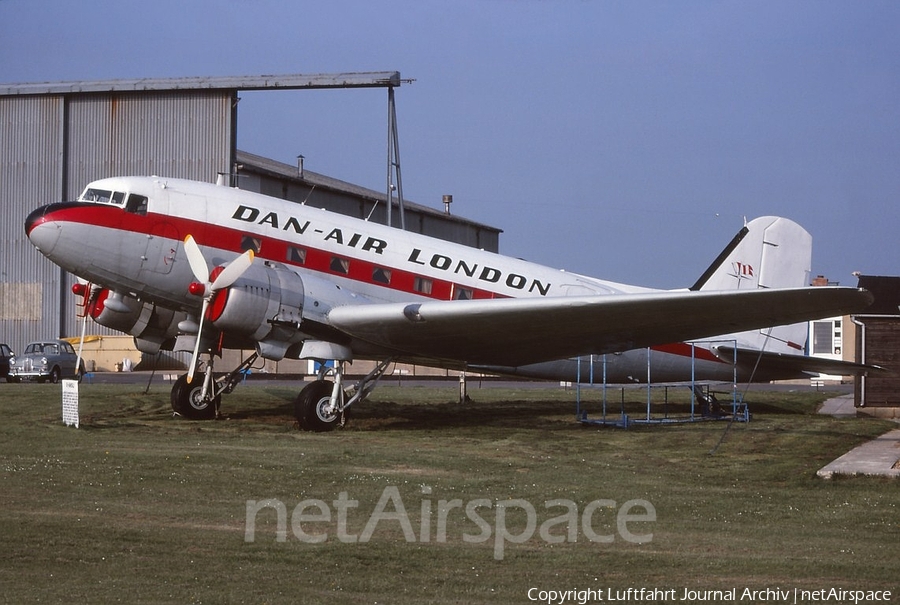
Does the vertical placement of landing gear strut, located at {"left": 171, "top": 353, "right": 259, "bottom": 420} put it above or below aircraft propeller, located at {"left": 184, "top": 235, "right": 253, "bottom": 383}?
below

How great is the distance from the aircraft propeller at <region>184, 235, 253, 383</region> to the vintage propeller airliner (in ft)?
0.08

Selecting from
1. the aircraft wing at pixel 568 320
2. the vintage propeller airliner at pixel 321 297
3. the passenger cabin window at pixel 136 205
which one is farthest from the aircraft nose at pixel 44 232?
the aircraft wing at pixel 568 320

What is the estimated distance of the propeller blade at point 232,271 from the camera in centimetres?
1836

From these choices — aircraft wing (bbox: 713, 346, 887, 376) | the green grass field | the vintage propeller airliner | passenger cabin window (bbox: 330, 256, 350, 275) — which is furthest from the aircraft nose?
aircraft wing (bbox: 713, 346, 887, 376)

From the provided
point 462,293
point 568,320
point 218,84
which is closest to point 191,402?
point 462,293

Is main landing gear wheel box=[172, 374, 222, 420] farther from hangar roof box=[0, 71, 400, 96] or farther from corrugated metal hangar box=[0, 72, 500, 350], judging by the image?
corrugated metal hangar box=[0, 72, 500, 350]

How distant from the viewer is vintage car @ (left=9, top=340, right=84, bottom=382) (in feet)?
135

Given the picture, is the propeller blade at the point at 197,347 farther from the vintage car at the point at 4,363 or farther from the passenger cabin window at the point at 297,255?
the vintage car at the point at 4,363

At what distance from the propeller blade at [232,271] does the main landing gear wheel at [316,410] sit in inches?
102

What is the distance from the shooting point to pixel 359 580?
7.72 meters

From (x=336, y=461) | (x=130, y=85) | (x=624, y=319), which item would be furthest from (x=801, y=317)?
(x=130, y=85)

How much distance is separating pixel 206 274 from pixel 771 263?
13.2 meters

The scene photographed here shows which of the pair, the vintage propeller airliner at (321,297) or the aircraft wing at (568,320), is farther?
the vintage propeller airliner at (321,297)

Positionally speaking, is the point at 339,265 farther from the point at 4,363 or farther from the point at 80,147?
the point at 80,147
